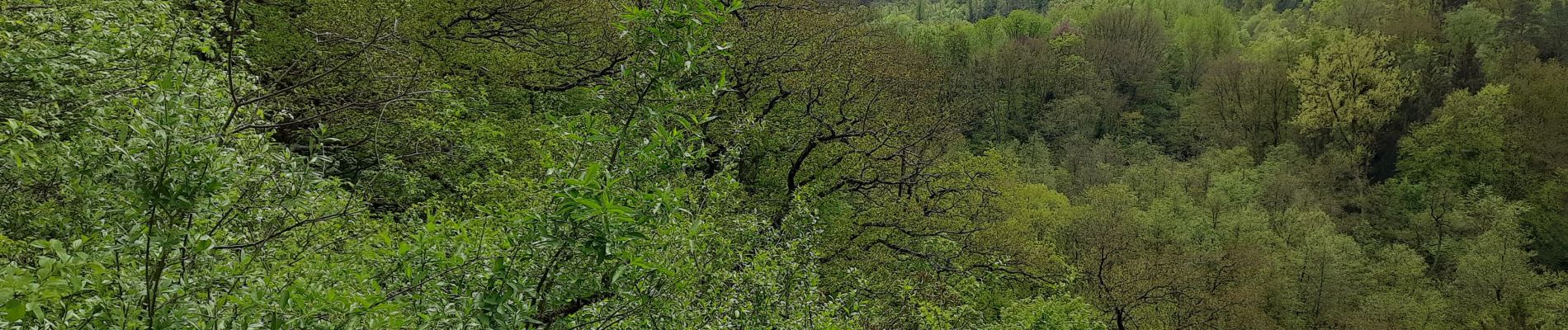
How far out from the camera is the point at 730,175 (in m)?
9.67

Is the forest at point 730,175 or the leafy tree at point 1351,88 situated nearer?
the forest at point 730,175

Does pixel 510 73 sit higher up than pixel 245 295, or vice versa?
pixel 245 295

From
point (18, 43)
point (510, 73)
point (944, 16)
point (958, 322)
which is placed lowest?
point (944, 16)

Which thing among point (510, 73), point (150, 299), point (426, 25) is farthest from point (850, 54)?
point (150, 299)

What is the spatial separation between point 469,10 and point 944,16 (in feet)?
309

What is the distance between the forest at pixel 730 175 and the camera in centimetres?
365

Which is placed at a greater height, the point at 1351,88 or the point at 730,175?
the point at 730,175

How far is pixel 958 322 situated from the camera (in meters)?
13.9

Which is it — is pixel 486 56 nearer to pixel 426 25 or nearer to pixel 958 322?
pixel 426 25

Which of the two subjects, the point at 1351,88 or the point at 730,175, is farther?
the point at 1351,88

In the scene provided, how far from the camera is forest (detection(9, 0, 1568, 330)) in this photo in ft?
12.0

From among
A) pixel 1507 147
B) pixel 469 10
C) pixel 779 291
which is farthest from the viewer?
pixel 1507 147

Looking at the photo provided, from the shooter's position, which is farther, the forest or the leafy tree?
the leafy tree

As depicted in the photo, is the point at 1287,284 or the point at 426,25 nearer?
the point at 426,25
